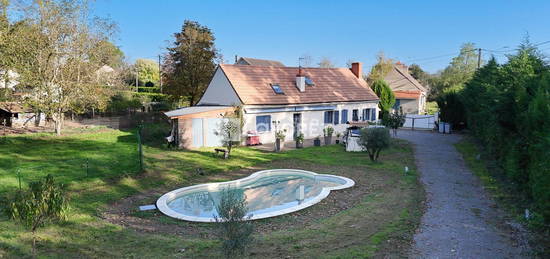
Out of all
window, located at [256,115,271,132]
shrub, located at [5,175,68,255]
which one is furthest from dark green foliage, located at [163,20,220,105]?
shrub, located at [5,175,68,255]

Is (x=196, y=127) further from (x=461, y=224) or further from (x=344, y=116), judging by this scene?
(x=461, y=224)

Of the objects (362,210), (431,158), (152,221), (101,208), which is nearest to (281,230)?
(362,210)

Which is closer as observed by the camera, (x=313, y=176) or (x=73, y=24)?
(x=313, y=176)

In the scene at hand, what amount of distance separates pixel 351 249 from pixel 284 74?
23028mm

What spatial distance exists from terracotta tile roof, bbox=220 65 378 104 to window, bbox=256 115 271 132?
111cm

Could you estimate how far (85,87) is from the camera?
79.6 ft

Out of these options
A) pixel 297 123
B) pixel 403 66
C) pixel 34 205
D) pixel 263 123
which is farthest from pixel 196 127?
pixel 403 66

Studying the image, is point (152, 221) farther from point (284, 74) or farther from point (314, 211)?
point (284, 74)

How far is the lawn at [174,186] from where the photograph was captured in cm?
785

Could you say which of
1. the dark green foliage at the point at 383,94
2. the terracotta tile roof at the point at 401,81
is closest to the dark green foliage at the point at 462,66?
the terracotta tile roof at the point at 401,81

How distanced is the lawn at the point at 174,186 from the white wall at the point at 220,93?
4.58 meters

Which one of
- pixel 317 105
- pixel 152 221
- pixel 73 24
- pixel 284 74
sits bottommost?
pixel 152 221

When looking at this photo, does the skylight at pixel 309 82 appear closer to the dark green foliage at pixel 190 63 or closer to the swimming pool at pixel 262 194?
the dark green foliage at pixel 190 63

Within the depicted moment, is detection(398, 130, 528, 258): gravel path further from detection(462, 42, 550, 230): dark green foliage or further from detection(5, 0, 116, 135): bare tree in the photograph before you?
detection(5, 0, 116, 135): bare tree
